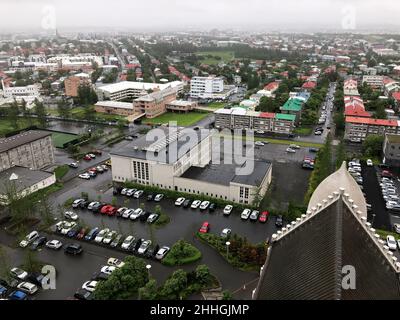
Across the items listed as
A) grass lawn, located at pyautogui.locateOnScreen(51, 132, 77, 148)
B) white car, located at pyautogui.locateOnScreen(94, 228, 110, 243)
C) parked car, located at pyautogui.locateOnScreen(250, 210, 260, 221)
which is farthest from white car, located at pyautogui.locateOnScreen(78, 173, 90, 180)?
parked car, located at pyautogui.locateOnScreen(250, 210, 260, 221)

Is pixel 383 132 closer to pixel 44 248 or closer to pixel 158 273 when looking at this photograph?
pixel 158 273

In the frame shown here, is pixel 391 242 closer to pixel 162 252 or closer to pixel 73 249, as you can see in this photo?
pixel 162 252

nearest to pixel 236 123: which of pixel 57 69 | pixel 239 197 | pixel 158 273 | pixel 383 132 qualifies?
pixel 383 132

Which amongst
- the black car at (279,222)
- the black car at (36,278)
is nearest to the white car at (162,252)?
Result: the black car at (36,278)

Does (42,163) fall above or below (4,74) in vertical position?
below

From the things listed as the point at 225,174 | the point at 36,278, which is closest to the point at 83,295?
the point at 36,278
